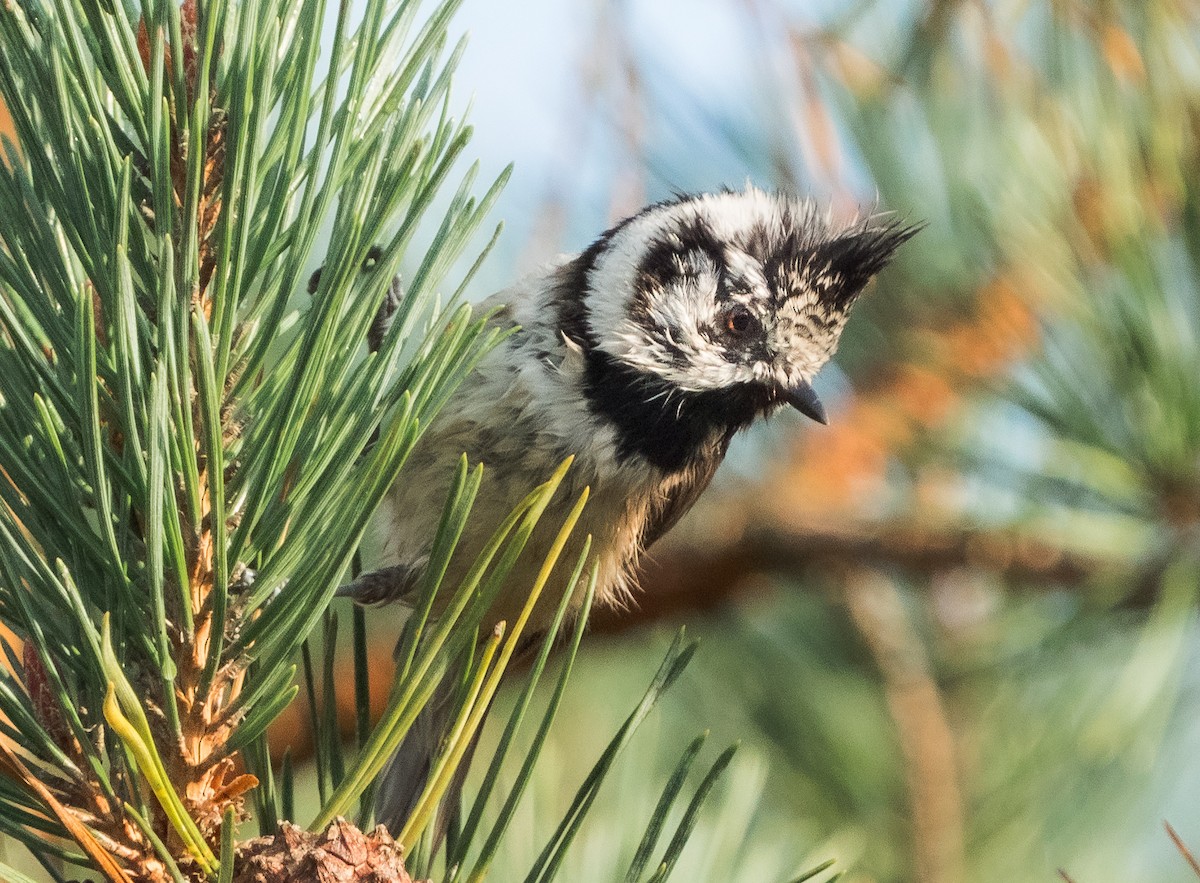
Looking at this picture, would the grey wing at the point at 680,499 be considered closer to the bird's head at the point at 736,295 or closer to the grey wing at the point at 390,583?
the bird's head at the point at 736,295

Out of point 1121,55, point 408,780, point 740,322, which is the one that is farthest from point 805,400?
point 408,780

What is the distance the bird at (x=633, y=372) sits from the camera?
142 cm

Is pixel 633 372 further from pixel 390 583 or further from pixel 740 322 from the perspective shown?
pixel 390 583

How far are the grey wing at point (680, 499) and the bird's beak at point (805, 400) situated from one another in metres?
0.13

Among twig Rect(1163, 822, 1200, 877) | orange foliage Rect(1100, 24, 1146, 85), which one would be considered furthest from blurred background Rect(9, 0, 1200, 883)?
twig Rect(1163, 822, 1200, 877)

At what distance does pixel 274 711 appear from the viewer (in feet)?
1.95

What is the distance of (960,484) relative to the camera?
1.58 meters

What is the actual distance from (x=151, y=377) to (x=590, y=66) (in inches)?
39.4

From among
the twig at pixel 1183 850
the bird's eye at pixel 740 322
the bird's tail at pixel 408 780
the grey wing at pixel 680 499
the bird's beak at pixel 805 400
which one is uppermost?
the bird's eye at pixel 740 322

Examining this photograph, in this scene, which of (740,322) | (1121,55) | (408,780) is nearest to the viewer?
(408,780)

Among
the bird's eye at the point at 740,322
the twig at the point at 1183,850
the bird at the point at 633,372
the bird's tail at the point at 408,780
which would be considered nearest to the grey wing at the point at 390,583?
the bird at the point at 633,372

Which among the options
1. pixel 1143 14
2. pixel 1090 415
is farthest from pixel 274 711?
pixel 1143 14

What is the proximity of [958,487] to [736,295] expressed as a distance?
13.7 inches

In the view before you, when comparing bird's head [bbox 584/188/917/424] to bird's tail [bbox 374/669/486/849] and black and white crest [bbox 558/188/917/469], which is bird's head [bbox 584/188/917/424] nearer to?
black and white crest [bbox 558/188/917/469]
